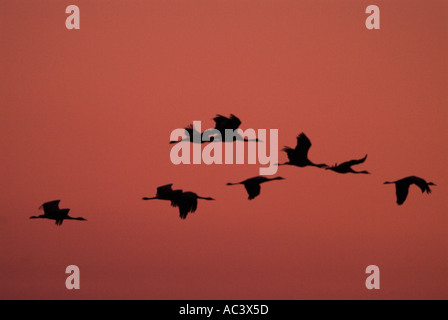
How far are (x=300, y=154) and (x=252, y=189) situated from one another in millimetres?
513

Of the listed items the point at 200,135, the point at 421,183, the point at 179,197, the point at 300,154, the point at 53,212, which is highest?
the point at 200,135

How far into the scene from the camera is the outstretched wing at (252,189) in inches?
196

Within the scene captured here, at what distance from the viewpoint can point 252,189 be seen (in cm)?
498

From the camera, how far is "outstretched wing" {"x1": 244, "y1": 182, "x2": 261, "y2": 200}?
4.97 meters

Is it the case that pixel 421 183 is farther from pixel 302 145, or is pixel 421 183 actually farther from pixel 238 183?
pixel 238 183

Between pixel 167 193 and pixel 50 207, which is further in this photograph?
pixel 50 207

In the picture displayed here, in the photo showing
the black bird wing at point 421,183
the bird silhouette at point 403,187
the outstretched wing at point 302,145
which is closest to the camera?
the outstretched wing at point 302,145

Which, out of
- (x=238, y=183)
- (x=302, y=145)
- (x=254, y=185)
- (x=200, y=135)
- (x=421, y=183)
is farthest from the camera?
(x=238, y=183)

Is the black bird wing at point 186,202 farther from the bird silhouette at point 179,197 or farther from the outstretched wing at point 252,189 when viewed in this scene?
the outstretched wing at point 252,189

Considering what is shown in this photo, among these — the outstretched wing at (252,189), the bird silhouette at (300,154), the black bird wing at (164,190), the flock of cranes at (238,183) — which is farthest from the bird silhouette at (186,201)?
the bird silhouette at (300,154)

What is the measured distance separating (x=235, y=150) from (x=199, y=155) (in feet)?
1.11

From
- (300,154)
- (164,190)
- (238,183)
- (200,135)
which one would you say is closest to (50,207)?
(164,190)

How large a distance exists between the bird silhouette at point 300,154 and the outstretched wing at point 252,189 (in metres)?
0.34
